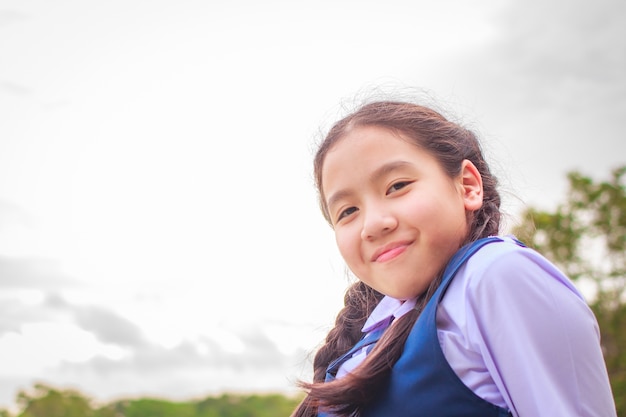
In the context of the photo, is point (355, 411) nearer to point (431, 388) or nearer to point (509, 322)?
point (431, 388)

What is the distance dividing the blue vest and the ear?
28 cm

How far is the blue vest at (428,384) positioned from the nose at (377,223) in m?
0.21

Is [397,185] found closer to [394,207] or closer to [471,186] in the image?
[394,207]

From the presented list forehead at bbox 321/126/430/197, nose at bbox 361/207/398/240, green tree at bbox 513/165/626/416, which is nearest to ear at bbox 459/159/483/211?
forehead at bbox 321/126/430/197

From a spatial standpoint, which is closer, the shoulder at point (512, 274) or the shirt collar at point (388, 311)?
the shoulder at point (512, 274)

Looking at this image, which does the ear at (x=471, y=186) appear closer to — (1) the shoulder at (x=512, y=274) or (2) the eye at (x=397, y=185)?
(2) the eye at (x=397, y=185)

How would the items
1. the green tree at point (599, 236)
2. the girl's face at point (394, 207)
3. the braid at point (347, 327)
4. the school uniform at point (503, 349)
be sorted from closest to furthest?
the school uniform at point (503, 349), the girl's face at point (394, 207), the braid at point (347, 327), the green tree at point (599, 236)

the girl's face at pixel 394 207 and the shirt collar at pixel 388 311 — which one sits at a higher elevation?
the girl's face at pixel 394 207

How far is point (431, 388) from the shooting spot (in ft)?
4.17

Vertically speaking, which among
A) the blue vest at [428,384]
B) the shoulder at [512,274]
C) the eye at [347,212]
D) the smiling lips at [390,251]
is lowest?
the blue vest at [428,384]

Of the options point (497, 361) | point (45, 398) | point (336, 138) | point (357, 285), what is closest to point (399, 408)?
point (497, 361)

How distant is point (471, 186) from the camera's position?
1.73 m

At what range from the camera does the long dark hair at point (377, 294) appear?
1.43m

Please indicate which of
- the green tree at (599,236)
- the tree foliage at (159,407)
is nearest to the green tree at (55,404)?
the tree foliage at (159,407)
